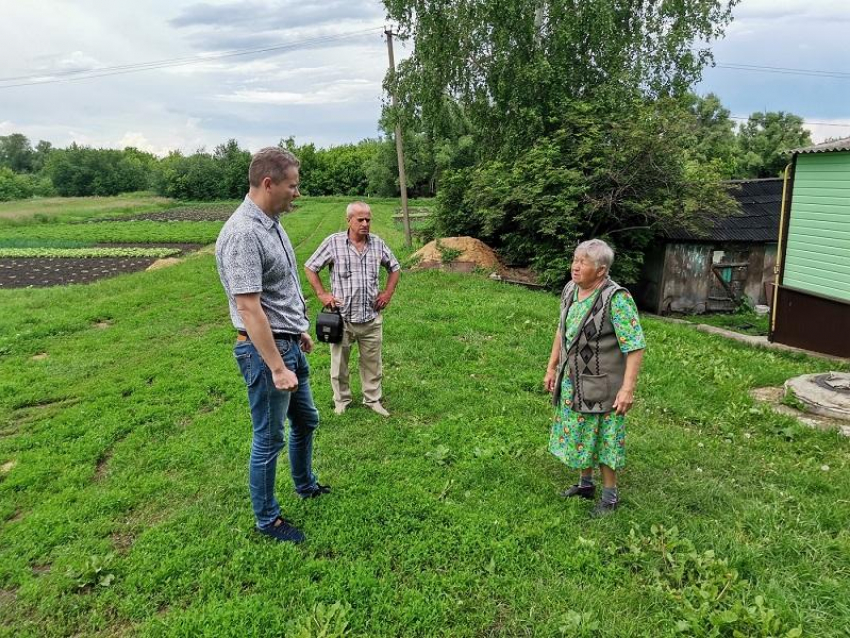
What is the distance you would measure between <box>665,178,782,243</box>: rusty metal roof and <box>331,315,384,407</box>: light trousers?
11.7m

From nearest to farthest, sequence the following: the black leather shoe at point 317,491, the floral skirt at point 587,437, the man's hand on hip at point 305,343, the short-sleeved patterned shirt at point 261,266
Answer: the short-sleeved patterned shirt at point 261,266 → the man's hand on hip at point 305,343 → the floral skirt at point 587,437 → the black leather shoe at point 317,491

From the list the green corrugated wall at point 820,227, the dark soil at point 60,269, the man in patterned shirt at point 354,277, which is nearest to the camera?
the man in patterned shirt at point 354,277

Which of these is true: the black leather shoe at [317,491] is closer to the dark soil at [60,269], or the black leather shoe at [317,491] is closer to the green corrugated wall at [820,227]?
the green corrugated wall at [820,227]


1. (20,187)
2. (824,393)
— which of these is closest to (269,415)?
(824,393)

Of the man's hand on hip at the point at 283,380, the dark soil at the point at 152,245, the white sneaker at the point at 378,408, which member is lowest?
the white sneaker at the point at 378,408

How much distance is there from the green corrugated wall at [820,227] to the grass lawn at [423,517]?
143 inches

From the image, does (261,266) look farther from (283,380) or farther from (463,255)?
(463,255)

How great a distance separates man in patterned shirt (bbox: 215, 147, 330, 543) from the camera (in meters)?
2.80

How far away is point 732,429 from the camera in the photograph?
5191mm

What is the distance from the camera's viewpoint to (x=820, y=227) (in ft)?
30.5

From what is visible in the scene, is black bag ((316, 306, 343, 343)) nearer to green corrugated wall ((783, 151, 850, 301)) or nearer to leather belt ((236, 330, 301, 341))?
leather belt ((236, 330, 301, 341))

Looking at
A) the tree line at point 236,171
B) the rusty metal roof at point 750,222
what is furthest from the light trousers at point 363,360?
the tree line at point 236,171

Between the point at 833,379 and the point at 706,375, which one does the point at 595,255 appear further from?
the point at 833,379

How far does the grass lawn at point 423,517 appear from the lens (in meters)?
2.81
